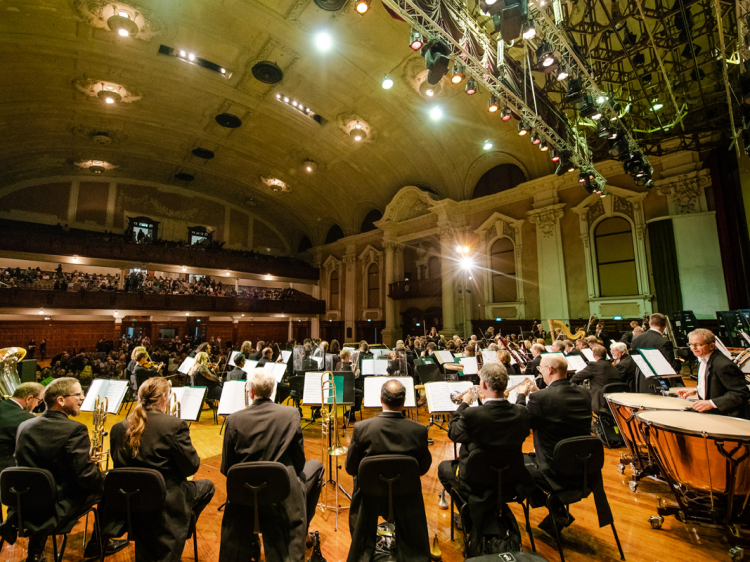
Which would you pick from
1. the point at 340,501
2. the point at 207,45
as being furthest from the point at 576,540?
the point at 207,45

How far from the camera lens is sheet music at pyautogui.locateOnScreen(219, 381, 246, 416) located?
4371 mm

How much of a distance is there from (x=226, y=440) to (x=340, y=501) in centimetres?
169

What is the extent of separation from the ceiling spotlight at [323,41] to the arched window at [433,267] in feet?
32.4

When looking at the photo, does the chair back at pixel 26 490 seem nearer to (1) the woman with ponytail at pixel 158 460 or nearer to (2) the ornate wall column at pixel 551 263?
(1) the woman with ponytail at pixel 158 460

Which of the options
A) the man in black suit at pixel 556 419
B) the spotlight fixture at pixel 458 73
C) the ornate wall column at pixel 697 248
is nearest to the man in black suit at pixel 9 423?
the man in black suit at pixel 556 419

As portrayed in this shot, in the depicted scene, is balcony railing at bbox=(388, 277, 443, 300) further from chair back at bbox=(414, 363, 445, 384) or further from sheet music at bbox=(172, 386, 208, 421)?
sheet music at bbox=(172, 386, 208, 421)

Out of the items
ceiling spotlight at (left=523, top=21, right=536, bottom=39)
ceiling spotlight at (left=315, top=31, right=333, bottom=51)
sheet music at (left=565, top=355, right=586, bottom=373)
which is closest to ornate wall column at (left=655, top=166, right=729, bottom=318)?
sheet music at (left=565, top=355, right=586, bottom=373)

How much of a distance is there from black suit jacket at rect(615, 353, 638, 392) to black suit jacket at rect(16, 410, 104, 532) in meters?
6.07

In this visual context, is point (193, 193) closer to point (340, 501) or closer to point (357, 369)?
point (357, 369)

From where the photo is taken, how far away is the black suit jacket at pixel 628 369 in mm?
5355

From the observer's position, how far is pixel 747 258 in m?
9.70

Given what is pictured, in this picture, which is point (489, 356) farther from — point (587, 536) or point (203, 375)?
point (203, 375)

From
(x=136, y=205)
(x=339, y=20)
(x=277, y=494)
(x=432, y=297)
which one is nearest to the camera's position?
(x=277, y=494)

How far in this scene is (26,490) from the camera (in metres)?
2.35
